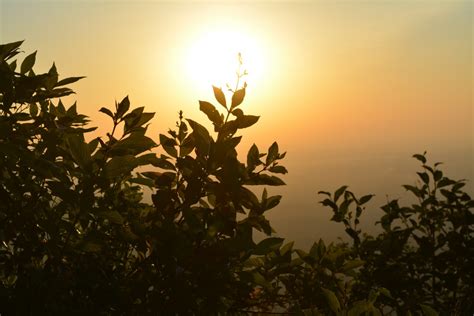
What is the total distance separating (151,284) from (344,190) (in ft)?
9.41

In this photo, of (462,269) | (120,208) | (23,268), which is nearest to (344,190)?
(462,269)

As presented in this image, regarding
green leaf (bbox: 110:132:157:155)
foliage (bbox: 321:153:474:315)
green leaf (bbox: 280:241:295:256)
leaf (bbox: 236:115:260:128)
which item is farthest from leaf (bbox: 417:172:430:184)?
green leaf (bbox: 110:132:157:155)

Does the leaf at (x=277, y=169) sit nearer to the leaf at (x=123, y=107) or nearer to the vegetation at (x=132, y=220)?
the vegetation at (x=132, y=220)

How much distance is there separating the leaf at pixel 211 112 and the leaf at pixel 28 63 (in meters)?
1.32

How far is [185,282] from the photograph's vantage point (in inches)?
95.1

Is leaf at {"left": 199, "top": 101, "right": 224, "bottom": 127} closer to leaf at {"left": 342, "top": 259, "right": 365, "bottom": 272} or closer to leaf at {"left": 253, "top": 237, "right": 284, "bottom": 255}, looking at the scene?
leaf at {"left": 253, "top": 237, "right": 284, "bottom": 255}

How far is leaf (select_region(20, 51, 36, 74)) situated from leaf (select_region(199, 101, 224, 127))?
4.34 feet

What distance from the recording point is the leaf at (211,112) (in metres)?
2.72

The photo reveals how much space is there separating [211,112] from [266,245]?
802mm

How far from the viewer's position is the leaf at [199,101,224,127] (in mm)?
2723

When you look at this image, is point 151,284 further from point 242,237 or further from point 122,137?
point 122,137

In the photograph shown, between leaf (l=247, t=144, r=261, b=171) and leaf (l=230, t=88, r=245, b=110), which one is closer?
leaf (l=230, t=88, r=245, b=110)

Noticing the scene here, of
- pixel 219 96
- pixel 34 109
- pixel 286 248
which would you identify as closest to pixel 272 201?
pixel 286 248

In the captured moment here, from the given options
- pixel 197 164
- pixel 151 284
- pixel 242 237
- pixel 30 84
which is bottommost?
pixel 151 284
